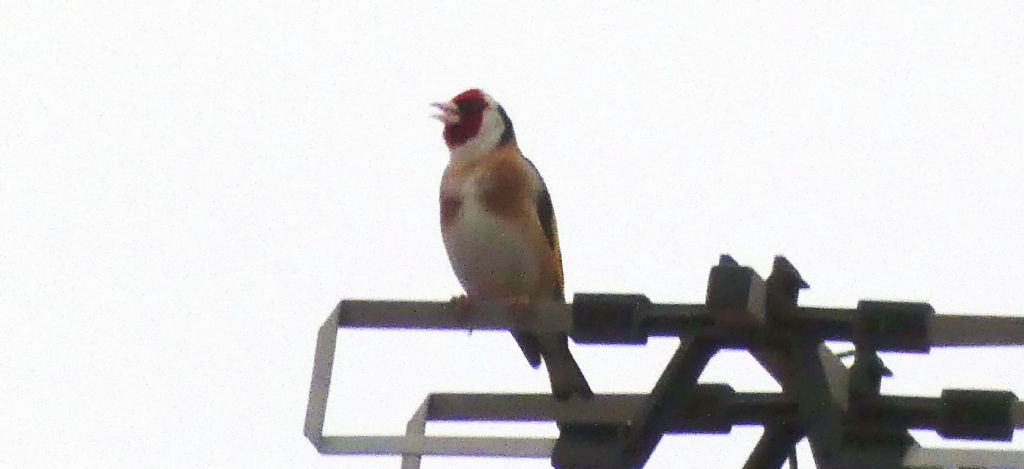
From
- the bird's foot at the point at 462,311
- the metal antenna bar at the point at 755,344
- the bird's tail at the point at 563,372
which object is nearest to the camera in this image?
the metal antenna bar at the point at 755,344

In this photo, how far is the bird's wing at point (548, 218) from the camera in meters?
4.26

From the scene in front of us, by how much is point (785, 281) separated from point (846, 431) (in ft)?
0.63

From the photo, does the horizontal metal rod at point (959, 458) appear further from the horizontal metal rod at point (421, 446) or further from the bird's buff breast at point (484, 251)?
the bird's buff breast at point (484, 251)

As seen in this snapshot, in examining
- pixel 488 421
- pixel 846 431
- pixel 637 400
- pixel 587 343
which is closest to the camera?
pixel 846 431

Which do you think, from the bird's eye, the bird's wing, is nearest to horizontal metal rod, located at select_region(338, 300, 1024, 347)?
the bird's wing

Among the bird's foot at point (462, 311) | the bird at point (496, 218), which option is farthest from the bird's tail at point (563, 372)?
the bird at point (496, 218)

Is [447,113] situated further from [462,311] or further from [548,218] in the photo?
[462,311]

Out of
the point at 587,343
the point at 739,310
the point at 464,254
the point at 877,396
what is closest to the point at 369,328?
the point at 587,343

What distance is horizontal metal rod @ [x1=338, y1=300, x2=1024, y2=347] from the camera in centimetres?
173

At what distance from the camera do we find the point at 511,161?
4215 millimetres

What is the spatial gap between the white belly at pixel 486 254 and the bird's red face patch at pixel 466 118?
31 centimetres

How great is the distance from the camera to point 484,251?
4109 mm

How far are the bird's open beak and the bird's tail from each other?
34.9 inches

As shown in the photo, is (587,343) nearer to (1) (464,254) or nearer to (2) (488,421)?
(2) (488,421)
